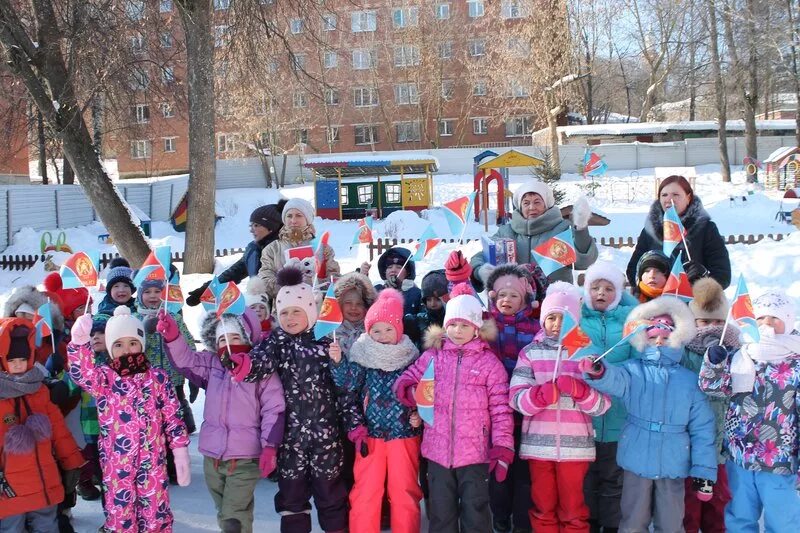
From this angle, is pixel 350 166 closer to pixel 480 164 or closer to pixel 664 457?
pixel 480 164

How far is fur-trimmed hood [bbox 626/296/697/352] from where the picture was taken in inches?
132

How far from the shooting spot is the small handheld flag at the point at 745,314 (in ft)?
10.6

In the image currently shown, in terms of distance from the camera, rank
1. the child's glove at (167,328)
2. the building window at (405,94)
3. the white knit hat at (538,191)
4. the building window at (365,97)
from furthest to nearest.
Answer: the building window at (365,97)
the building window at (405,94)
the white knit hat at (538,191)
the child's glove at (167,328)

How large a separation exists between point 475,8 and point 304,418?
4184 centimetres

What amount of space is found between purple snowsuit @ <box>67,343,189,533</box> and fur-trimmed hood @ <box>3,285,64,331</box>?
1.12 metres

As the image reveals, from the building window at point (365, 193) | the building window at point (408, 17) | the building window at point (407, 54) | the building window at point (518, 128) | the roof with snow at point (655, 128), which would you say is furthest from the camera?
the building window at point (518, 128)

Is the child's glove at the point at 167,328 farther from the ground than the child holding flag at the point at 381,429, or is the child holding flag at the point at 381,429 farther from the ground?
the child's glove at the point at 167,328

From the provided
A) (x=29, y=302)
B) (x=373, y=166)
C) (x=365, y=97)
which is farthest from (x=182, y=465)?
(x=365, y=97)

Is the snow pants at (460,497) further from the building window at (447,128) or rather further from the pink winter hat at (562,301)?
the building window at (447,128)

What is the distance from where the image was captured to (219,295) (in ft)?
12.8

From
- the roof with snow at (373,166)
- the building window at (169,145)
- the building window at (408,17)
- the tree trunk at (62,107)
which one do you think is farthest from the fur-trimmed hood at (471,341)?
the building window at (169,145)

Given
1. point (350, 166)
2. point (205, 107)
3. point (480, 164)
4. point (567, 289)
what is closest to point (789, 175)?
point (480, 164)

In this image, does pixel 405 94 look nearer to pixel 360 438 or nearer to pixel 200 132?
pixel 200 132

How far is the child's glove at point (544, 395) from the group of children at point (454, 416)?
1cm
